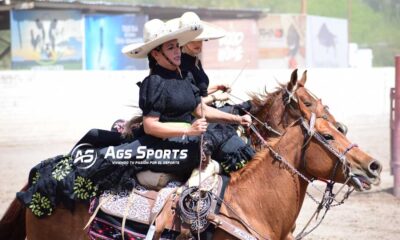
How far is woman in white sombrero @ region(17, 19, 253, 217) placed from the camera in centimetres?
504

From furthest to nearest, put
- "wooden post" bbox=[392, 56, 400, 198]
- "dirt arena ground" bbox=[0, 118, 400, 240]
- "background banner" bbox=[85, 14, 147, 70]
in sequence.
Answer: "background banner" bbox=[85, 14, 147, 70]
"wooden post" bbox=[392, 56, 400, 198]
"dirt arena ground" bbox=[0, 118, 400, 240]

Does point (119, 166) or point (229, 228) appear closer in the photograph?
point (229, 228)

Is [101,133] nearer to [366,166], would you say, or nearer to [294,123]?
[294,123]

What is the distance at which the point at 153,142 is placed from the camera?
5.25m

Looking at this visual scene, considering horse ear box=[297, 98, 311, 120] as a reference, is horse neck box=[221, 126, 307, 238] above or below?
below

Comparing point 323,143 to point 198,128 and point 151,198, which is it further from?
point 151,198

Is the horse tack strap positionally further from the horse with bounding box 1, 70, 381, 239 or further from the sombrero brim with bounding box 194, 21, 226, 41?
the sombrero brim with bounding box 194, 21, 226, 41

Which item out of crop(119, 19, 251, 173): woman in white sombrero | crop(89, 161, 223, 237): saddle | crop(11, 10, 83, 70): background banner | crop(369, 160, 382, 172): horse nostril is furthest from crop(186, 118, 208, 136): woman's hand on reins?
crop(11, 10, 83, 70): background banner

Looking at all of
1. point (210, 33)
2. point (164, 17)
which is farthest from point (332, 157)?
point (164, 17)

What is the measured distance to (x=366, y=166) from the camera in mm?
4988

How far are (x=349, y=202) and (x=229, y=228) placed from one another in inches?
250

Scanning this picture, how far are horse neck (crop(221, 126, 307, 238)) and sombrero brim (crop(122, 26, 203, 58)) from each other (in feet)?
3.16

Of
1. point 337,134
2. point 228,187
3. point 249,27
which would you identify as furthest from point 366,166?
point 249,27

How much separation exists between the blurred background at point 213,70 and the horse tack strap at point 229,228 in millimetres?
1177
